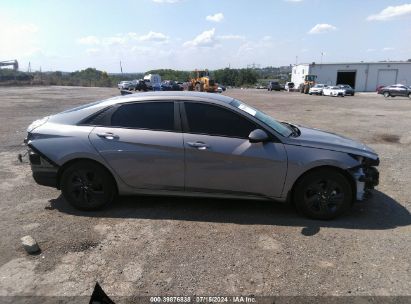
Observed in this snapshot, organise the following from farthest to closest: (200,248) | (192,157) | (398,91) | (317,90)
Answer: (317,90)
(398,91)
(192,157)
(200,248)

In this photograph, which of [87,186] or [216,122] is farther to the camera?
[87,186]

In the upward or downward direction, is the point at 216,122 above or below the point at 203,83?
below

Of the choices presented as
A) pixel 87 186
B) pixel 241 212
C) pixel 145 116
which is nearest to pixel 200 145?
pixel 145 116

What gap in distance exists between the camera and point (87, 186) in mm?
4895

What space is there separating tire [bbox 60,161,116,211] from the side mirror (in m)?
1.92

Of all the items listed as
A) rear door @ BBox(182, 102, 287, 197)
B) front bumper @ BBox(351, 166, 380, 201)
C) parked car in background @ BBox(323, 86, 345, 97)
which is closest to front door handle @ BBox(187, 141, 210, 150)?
rear door @ BBox(182, 102, 287, 197)

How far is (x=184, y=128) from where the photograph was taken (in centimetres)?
473

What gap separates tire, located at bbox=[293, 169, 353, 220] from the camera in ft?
14.9

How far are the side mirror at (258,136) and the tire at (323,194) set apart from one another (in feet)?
2.27

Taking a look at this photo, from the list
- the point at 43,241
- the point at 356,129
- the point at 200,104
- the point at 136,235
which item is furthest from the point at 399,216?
the point at 356,129

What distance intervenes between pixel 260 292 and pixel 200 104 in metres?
2.50

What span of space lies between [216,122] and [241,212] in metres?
1.26

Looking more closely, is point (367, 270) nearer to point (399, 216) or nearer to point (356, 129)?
point (399, 216)

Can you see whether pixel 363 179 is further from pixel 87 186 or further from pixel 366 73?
pixel 366 73
